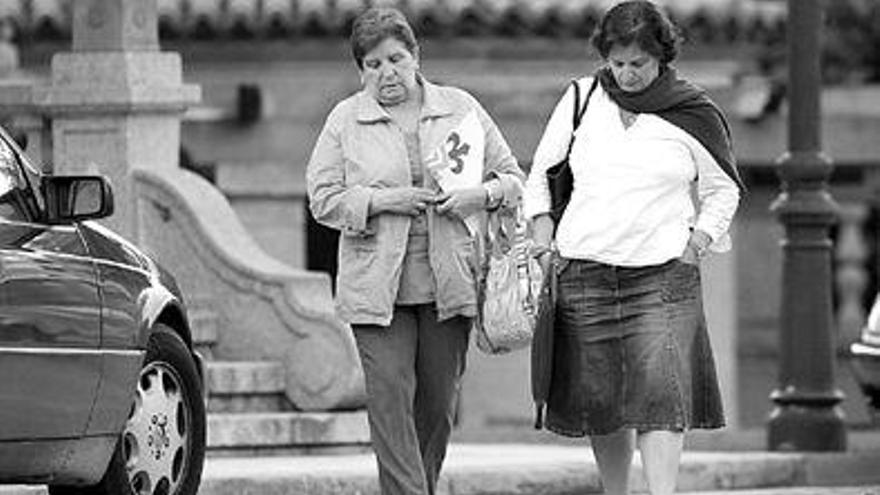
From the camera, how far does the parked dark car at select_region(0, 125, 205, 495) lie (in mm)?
13766

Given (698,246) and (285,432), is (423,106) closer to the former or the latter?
(698,246)

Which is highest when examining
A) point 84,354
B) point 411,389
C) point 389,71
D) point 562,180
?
point 389,71

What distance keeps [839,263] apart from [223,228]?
1475 cm

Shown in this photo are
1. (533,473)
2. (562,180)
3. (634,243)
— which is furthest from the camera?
(533,473)

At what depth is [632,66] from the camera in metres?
14.3

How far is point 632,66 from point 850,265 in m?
19.4

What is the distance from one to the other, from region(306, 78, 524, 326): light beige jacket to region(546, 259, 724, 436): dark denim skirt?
0.36 meters

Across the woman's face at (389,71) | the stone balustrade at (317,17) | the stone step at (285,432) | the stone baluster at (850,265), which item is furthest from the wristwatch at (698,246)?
the stone baluster at (850,265)

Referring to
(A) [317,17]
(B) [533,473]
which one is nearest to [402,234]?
(B) [533,473]

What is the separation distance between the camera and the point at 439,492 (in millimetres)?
17203

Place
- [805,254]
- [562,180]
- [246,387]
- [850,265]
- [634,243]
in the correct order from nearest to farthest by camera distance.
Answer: [634,243] < [562,180] < [246,387] < [805,254] < [850,265]

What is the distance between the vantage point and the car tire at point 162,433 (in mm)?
14758

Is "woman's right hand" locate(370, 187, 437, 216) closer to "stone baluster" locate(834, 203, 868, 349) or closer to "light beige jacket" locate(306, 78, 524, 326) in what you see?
"light beige jacket" locate(306, 78, 524, 326)

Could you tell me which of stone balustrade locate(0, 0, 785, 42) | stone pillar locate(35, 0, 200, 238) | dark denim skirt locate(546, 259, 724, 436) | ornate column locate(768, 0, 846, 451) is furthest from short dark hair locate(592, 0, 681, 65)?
stone balustrade locate(0, 0, 785, 42)
